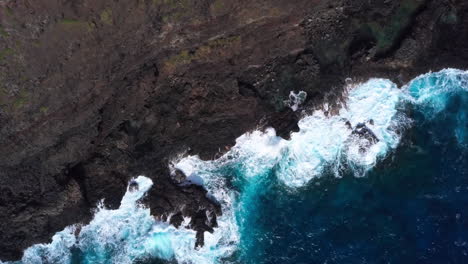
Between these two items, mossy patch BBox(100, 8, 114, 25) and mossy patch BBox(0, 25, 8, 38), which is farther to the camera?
mossy patch BBox(100, 8, 114, 25)

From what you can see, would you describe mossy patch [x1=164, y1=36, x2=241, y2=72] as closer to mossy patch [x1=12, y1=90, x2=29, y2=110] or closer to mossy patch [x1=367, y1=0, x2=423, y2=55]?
mossy patch [x1=12, y1=90, x2=29, y2=110]

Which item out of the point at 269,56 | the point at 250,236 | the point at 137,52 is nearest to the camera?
the point at 137,52

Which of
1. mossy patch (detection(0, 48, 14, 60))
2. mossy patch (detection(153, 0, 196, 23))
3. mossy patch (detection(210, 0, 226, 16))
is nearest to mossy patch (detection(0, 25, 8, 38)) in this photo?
mossy patch (detection(0, 48, 14, 60))

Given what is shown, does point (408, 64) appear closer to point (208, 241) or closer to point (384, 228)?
point (384, 228)

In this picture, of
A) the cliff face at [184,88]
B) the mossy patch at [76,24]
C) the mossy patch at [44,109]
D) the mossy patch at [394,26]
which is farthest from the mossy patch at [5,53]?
the mossy patch at [394,26]

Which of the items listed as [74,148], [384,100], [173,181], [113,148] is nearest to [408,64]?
[384,100]
